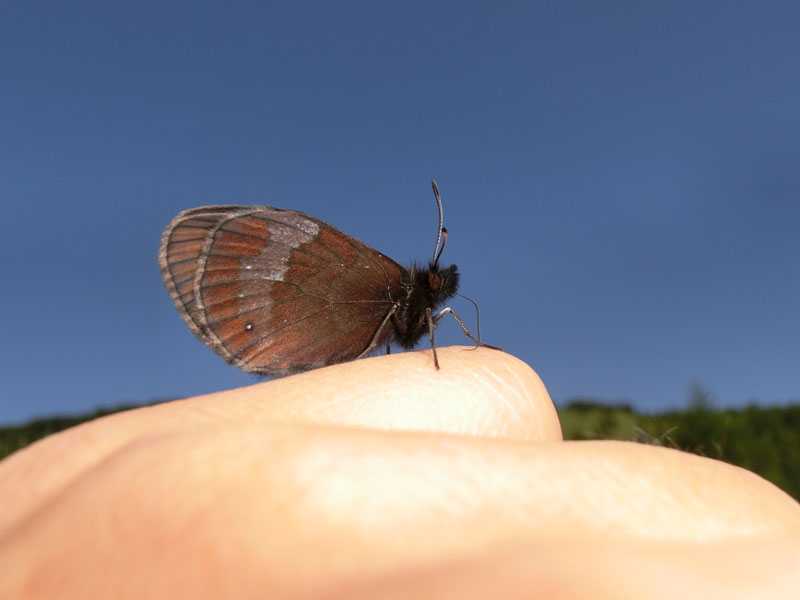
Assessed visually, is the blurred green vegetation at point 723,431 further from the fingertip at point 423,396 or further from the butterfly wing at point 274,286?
the fingertip at point 423,396

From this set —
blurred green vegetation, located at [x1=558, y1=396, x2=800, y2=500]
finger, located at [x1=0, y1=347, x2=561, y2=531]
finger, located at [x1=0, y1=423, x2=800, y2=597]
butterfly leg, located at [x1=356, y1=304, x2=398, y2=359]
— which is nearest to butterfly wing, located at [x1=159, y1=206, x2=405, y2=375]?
butterfly leg, located at [x1=356, y1=304, x2=398, y2=359]

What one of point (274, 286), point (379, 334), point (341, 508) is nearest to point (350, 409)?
point (341, 508)

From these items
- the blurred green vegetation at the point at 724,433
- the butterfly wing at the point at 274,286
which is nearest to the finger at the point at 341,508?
the butterfly wing at the point at 274,286

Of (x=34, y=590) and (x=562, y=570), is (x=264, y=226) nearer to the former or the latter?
(x=34, y=590)

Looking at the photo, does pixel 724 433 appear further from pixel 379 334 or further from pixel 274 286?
pixel 274 286

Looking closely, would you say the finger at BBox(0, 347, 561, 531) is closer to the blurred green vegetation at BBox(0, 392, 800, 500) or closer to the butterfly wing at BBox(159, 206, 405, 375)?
the butterfly wing at BBox(159, 206, 405, 375)
